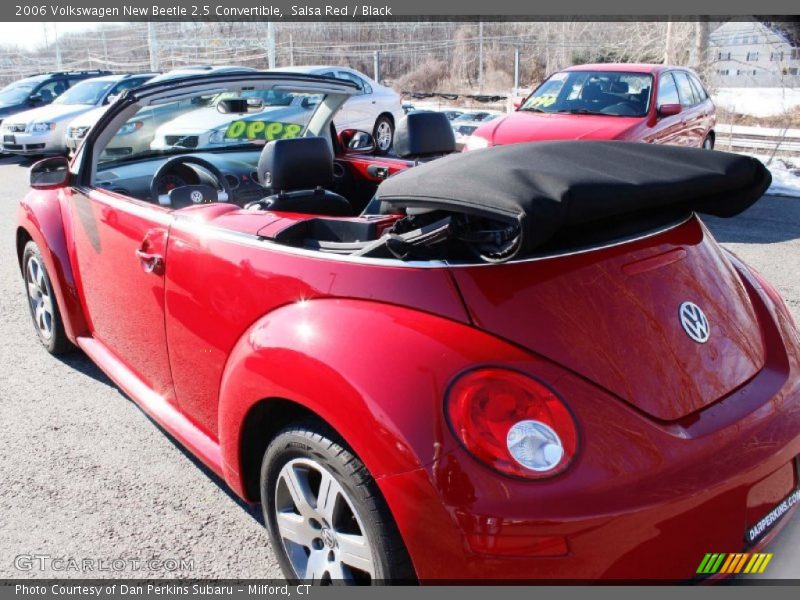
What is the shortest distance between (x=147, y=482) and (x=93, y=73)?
19.0 m

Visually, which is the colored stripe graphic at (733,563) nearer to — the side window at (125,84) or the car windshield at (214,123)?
the car windshield at (214,123)

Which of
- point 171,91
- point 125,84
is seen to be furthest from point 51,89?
point 171,91

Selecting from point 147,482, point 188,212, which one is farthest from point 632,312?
point 147,482

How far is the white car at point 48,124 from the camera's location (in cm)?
1410

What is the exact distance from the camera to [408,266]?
6.40 feet

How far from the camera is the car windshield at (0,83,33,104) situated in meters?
17.3

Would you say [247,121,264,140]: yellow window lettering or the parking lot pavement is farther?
[247,121,264,140]: yellow window lettering

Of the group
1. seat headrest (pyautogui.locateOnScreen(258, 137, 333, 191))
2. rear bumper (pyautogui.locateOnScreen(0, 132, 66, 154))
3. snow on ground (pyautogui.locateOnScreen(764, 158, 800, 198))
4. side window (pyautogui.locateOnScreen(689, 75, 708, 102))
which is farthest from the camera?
rear bumper (pyautogui.locateOnScreen(0, 132, 66, 154))

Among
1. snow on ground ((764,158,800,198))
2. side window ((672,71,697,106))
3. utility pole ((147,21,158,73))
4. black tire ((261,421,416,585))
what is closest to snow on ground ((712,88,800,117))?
snow on ground ((764,158,800,198))

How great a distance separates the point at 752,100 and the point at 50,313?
13.8 meters

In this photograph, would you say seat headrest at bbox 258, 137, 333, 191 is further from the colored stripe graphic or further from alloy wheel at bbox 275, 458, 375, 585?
the colored stripe graphic

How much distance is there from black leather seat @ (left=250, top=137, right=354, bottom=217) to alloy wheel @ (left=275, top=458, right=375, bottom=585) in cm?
141

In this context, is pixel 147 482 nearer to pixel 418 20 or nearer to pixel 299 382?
pixel 299 382

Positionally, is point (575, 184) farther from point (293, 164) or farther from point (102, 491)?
point (102, 491)
